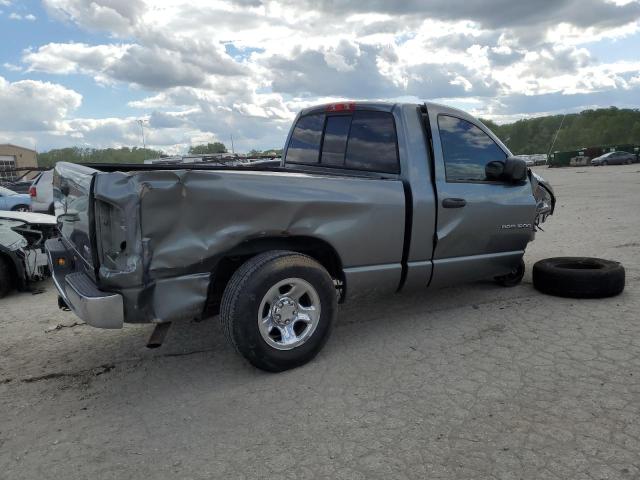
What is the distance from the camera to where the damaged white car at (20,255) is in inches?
243

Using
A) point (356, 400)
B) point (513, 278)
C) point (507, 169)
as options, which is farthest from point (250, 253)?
point (513, 278)

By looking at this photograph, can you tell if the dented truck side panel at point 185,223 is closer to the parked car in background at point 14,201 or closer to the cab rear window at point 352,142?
the cab rear window at point 352,142

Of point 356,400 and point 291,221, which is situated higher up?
point 291,221

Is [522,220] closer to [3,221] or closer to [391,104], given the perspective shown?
[391,104]

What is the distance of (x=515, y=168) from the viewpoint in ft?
15.1

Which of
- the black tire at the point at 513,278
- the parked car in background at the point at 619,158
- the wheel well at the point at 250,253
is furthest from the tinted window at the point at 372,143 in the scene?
the parked car in background at the point at 619,158

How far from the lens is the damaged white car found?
617cm

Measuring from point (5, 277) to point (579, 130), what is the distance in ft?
403

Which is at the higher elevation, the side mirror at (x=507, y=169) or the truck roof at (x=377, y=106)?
the truck roof at (x=377, y=106)

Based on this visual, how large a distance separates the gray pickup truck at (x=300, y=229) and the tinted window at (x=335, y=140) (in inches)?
0.6

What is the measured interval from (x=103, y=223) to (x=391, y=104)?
2515mm

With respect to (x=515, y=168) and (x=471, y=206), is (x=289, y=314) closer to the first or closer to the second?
(x=471, y=206)

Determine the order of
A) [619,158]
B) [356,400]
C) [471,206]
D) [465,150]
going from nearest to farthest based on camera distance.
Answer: [356,400] < [471,206] < [465,150] < [619,158]

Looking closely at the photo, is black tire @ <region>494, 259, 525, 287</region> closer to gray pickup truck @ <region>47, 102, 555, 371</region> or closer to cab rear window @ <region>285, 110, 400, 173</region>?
gray pickup truck @ <region>47, 102, 555, 371</region>
